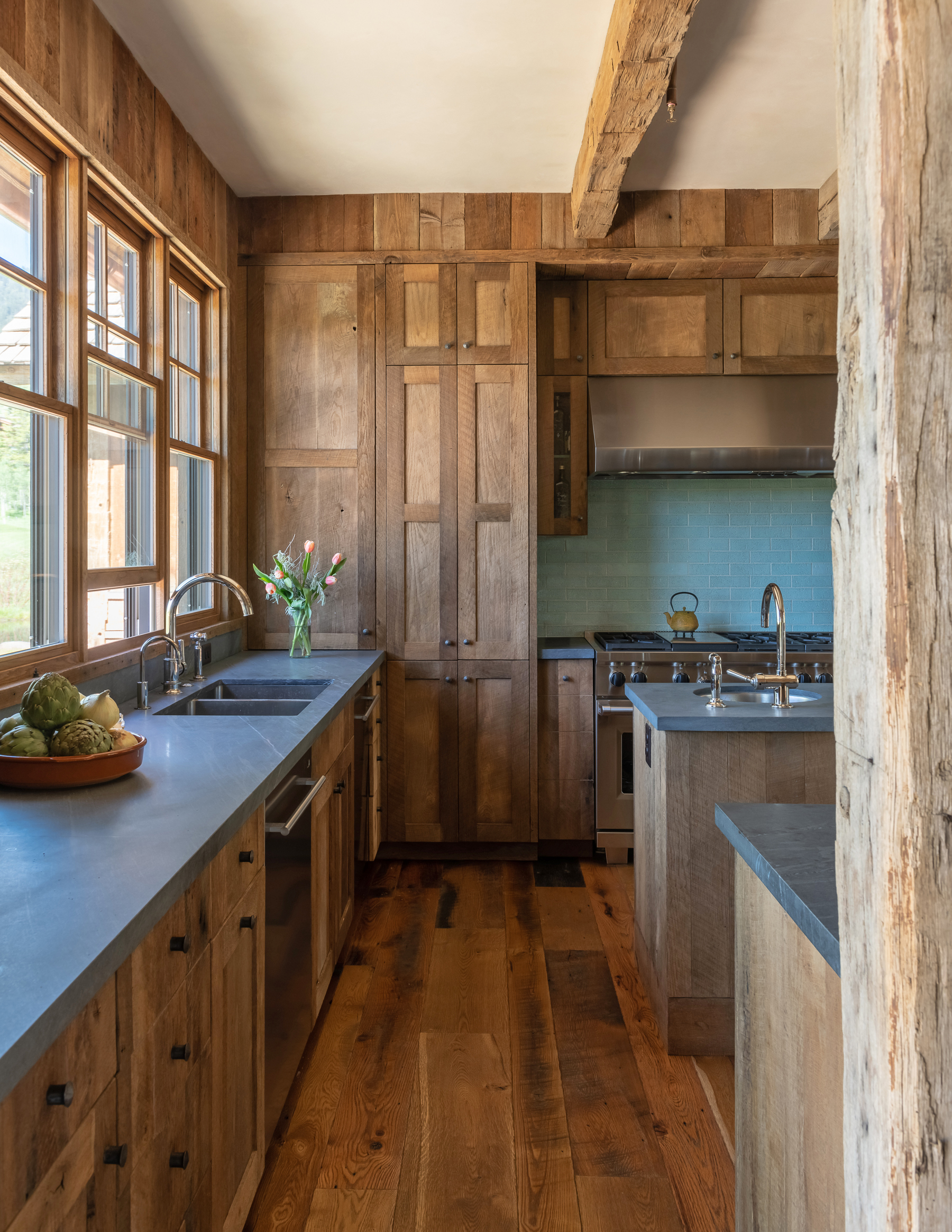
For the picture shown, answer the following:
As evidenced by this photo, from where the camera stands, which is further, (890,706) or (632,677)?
(632,677)

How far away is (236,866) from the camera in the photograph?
1.52m

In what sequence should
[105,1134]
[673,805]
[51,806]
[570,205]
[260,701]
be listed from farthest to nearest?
1. [570,205]
2. [260,701]
3. [673,805]
4. [51,806]
5. [105,1134]

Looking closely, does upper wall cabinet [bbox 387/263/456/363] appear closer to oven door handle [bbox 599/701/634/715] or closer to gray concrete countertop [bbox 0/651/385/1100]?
oven door handle [bbox 599/701/634/715]

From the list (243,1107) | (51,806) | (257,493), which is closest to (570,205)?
(257,493)

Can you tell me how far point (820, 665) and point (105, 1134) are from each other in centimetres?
333

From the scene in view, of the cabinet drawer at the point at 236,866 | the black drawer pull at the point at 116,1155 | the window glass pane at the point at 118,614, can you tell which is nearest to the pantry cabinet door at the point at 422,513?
the window glass pane at the point at 118,614

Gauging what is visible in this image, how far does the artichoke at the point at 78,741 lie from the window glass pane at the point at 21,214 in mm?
1176

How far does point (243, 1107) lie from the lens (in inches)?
62.7

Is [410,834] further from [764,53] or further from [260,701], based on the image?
[764,53]

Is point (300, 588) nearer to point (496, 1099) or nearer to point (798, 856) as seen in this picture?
point (496, 1099)

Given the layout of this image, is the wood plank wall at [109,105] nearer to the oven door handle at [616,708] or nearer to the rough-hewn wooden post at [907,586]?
the rough-hewn wooden post at [907,586]

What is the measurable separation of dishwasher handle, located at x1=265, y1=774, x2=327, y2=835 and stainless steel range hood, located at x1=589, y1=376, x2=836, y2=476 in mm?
2283

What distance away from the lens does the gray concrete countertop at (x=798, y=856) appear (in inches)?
41.1

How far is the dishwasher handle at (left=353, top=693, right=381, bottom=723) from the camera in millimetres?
3133
